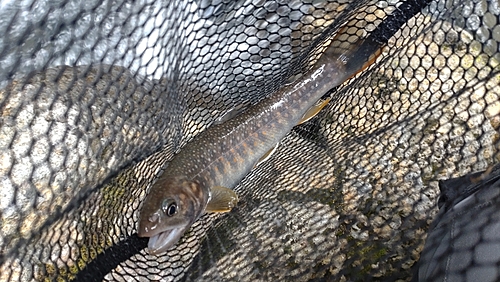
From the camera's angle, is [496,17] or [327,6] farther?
[327,6]

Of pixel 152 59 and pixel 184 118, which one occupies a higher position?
pixel 152 59

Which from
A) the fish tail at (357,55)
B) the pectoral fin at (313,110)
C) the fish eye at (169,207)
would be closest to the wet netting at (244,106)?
the fish tail at (357,55)

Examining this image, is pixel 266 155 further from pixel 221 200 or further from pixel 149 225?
pixel 149 225

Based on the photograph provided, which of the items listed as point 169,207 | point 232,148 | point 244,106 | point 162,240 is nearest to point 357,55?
point 244,106

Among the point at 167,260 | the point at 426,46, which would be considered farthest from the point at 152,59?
the point at 426,46

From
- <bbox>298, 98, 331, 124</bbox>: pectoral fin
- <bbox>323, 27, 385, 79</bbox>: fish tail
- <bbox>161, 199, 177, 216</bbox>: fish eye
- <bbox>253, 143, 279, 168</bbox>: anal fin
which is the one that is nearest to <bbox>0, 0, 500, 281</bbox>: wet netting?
<bbox>323, 27, 385, 79</bbox>: fish tail

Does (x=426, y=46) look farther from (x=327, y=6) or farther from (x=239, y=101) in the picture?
(x=239, y=101)

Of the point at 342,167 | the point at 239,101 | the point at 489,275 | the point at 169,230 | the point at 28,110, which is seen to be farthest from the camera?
the point at 239,101

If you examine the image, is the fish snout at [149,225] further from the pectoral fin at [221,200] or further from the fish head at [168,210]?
the pectoral fin at [221,200]
